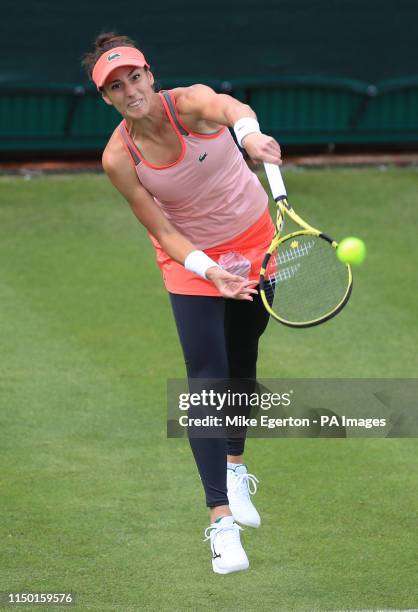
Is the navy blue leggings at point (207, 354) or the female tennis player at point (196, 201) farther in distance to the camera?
the navy blue leggings at point (207, 354)

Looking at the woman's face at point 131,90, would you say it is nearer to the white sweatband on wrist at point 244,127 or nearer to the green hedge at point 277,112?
the white sweatband on wrist at point 244,127

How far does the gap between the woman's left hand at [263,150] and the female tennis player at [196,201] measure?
0.84 ft

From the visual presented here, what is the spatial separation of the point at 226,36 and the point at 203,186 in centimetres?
718

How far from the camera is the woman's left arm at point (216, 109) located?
5.23m

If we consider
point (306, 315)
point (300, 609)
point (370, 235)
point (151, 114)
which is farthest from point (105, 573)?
point (370, 235)

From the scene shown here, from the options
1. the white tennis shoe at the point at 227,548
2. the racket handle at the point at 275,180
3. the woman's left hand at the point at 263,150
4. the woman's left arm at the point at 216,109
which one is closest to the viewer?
the woman's left hand at the point at 263,150

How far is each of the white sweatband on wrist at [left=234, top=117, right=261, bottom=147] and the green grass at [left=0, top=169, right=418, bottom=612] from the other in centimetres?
209

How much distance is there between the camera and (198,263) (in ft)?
18.6

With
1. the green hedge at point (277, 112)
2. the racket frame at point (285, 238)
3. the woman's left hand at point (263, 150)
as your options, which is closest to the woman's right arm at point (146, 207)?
the racket frame at point (285, 238)

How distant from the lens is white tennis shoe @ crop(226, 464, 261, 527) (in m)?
6.39

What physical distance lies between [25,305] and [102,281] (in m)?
0.78

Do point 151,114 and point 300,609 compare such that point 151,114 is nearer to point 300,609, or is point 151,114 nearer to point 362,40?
point 300,609

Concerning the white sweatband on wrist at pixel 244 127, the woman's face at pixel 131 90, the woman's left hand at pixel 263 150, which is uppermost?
the woman's face at pixel 131 90

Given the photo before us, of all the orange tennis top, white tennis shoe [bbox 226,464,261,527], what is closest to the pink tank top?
the orange tennis top
